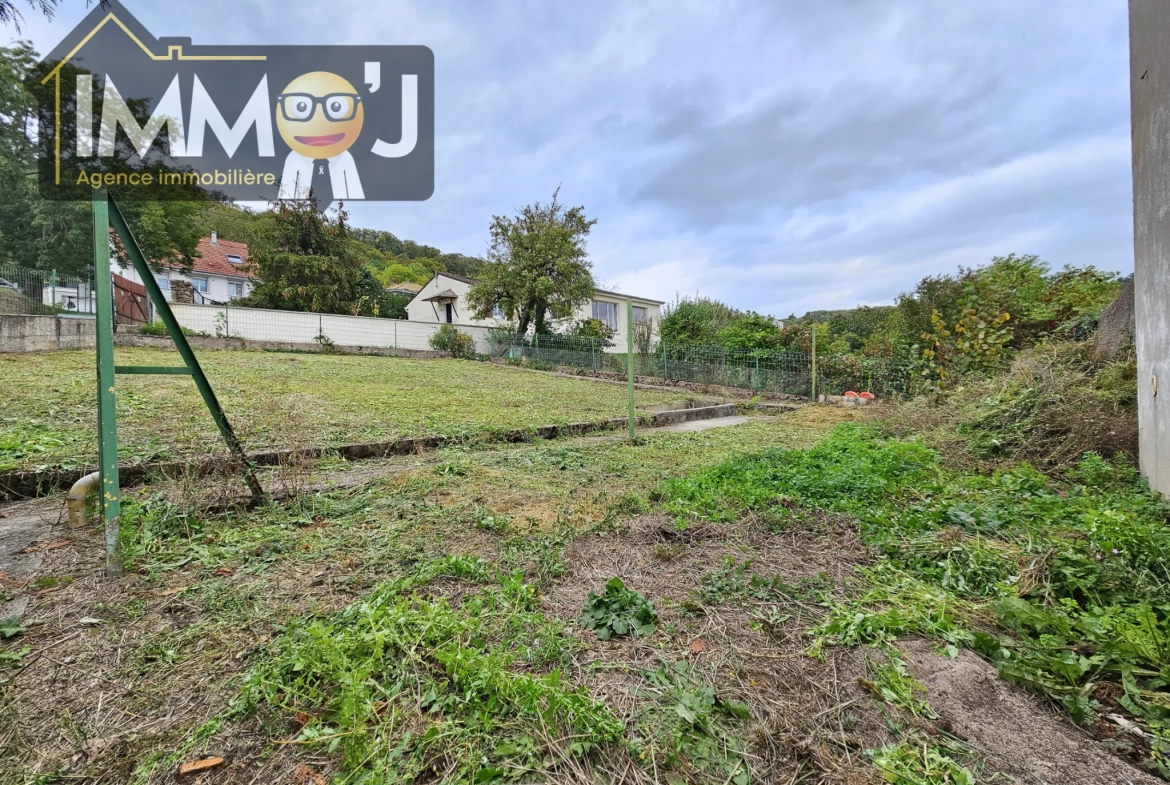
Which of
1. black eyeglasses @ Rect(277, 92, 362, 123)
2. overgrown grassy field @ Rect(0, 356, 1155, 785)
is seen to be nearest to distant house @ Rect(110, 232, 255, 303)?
→ black eyeglasses @ Rect(277, 92, 362, 123)

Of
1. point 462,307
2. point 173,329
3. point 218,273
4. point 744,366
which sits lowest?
point 173,329

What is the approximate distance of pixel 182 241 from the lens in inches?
878

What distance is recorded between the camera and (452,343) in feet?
63.4

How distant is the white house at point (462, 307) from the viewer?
25828 mm

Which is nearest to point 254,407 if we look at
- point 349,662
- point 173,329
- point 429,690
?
point 173,329

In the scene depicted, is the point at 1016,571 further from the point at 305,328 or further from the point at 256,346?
the point at 305,328

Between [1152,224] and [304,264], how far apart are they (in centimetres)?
2507

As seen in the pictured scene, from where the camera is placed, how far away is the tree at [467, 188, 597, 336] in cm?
1922

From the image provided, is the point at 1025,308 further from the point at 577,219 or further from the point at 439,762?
the point at 577,219

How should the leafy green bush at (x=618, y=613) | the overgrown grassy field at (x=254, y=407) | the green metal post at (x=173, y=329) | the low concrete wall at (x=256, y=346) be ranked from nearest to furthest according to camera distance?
the leafy green bush at (x=618, y=613), the green metal post at (x=173, y=329), the overgrown grassy field at (x=254, y=407), the low concrete wall at (x=256, y=346)

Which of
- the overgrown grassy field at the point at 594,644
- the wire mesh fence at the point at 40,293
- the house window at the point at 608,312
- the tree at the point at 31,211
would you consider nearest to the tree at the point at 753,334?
the overgrown grassy field at the point at 594,644

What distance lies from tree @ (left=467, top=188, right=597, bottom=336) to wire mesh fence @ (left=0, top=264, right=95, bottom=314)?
39.0 feet

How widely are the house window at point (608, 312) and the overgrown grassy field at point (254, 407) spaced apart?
18.1 metres

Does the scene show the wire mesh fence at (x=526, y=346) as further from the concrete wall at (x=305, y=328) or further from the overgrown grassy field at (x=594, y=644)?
the overgrown grassy field at (x=594, y=644)
